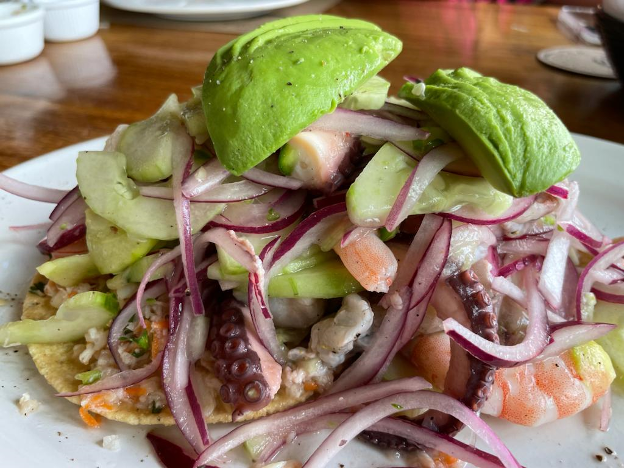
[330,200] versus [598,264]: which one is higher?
[330,200]

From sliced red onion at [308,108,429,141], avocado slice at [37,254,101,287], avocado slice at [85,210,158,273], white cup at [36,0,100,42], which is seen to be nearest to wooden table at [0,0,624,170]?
white cup at [36,0,100,42]

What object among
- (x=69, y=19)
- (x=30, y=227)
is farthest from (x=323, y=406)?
(x=69, y=19)

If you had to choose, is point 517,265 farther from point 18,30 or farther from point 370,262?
point 18,30

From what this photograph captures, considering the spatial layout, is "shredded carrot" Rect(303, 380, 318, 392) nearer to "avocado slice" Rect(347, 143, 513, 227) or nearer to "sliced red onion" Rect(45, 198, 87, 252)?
"avocado slice" Rect(347, 143, 513, 227)

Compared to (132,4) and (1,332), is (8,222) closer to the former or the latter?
(1,332)

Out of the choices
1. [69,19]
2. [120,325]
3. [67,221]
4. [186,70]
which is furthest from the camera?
[69,19]

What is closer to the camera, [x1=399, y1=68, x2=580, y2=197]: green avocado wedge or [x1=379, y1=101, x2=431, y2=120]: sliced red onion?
[x1=399, y1=68, x2=580, y2=197]: green avocado wedge
